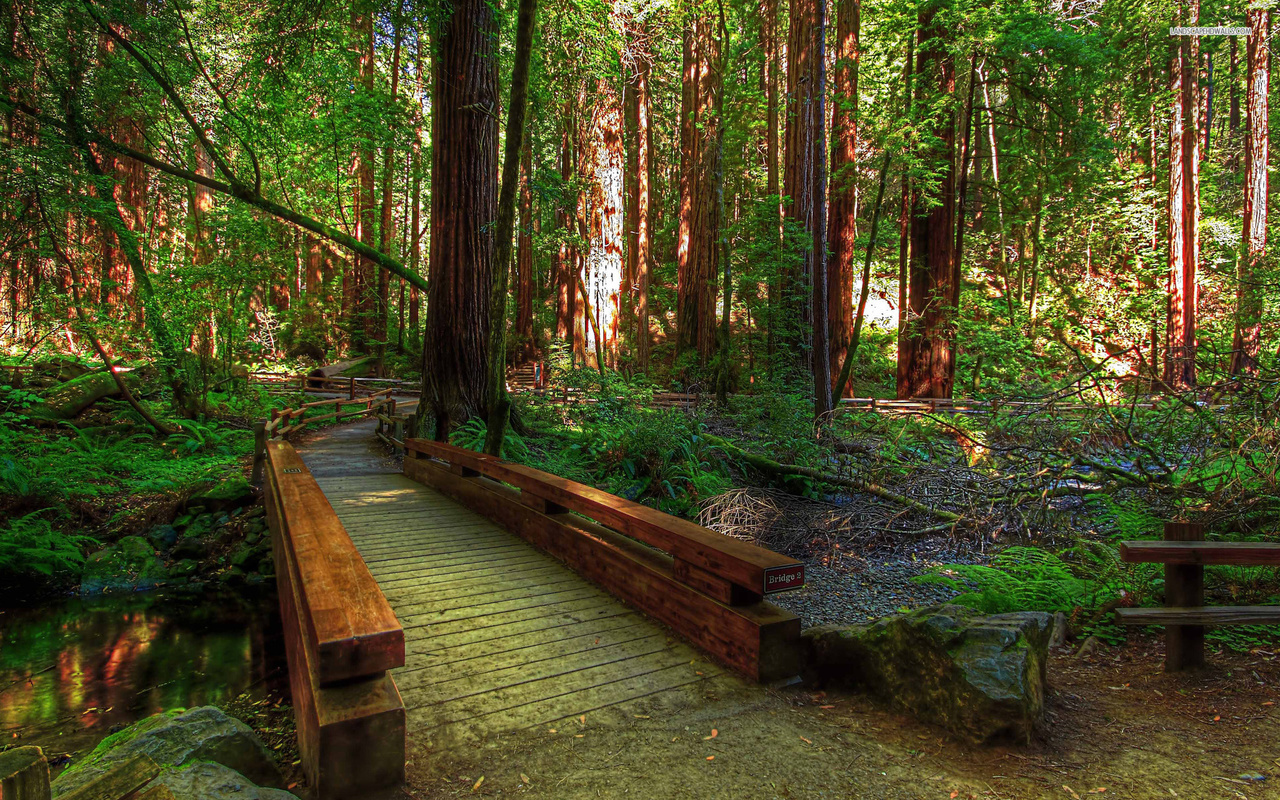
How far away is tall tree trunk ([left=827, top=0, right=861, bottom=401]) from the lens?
1441 cm

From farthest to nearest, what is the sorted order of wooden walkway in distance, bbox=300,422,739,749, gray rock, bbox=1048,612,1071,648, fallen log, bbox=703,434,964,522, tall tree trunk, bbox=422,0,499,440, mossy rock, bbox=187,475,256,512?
tall tree trunk, bbox=422,0,499,440 → mossy rock, bbox=187,475,256,512 → fallen log, bbox=703,434,964,522 → gray rock, bbox=1048,612,1071,648 → wooden walkway in distance, bbox=300,422,739,749

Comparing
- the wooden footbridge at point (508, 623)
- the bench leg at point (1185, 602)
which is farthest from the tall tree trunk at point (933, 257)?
the wooden footbridge at point (508, 623)

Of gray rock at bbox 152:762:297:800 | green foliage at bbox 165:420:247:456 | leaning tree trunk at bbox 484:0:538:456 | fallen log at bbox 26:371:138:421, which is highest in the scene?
leaning tree trunk at bbox 484:0:538:456

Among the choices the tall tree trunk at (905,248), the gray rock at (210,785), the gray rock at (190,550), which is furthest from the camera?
the tall tree trunk at (905,248)

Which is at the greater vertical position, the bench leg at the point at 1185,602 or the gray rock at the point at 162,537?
the bench leg at the point at 1185,602

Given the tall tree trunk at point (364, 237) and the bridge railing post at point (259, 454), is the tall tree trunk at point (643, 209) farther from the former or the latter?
the bridge railing post at point (259, 454)

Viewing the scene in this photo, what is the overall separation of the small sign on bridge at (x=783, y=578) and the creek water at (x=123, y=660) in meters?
4.38

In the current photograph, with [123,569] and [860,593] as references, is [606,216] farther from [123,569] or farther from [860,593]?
[860,593]

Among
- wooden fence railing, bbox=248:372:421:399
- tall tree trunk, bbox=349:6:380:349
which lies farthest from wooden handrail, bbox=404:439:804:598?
tall tree trunk, bbox=349:6:380:349

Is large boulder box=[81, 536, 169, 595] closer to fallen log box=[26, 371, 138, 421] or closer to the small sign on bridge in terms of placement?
fallen log box=[26, 371, 138, 421]

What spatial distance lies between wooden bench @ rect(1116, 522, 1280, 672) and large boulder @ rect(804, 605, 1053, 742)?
68cm

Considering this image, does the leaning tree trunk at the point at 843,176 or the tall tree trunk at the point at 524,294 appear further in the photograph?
the tall tree trunk at the point at 524,294

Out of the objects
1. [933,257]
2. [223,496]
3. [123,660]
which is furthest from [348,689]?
[933,257]

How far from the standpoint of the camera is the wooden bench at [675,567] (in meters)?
3.57
